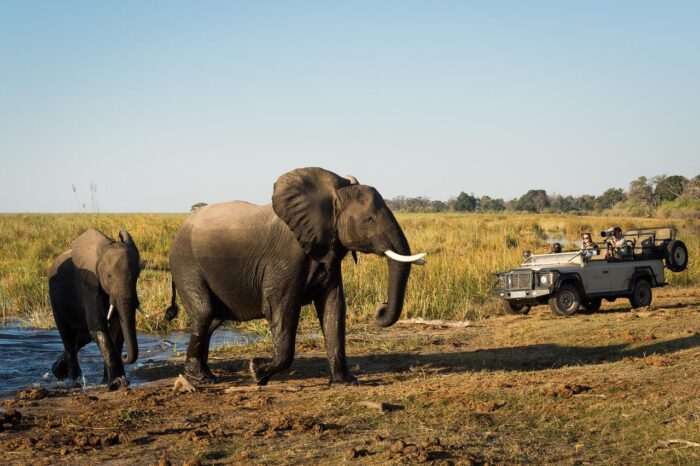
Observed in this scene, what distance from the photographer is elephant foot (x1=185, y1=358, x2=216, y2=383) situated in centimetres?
976

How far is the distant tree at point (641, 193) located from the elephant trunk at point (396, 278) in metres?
67.6

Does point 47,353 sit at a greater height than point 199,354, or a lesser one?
lesser

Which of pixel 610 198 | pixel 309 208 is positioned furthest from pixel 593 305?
pixel 610 198

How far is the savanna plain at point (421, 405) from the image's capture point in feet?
20.9

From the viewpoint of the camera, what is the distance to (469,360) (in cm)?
1104

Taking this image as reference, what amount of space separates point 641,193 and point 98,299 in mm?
71146

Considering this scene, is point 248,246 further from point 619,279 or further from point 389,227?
point 619,279

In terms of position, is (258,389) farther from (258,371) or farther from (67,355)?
(67,355)

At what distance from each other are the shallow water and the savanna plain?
24.6 inches

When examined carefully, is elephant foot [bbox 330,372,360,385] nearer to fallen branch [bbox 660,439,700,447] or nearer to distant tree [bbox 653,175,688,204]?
fallen branch [bbox 660,439,700,447]

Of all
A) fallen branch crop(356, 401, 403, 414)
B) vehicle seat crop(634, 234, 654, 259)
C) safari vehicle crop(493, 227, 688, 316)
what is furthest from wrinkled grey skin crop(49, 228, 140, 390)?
vehicle seat crop(634, 234, 654, 259)

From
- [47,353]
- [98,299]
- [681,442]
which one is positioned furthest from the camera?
[47,353]

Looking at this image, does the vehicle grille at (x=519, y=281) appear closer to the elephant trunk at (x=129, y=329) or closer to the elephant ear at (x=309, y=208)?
the elephant ear at (x=309, y=208)

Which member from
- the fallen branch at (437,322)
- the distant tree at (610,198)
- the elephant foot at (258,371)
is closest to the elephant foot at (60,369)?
the elephant foot at (258,371)
